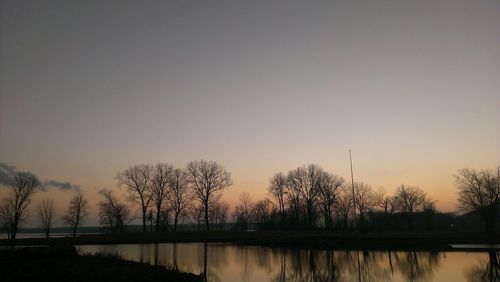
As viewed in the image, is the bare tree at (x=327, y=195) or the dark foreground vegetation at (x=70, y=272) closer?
the dark foreground vegetation at (x=70, y=272)

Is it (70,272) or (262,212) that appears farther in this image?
(262,212)

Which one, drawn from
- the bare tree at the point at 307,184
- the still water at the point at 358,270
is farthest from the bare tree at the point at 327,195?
the still water at the point at 358,270

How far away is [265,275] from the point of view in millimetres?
27641

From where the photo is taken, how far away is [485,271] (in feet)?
90.2

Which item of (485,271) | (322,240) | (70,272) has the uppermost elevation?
(70,272)

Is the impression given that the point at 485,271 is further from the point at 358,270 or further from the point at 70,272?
the point at 70,272

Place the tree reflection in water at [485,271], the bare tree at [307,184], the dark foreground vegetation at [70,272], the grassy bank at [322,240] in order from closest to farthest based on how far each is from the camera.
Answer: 1. the dark foreground vegetation at [70,272]
2. the tree reflection in water at [485,271]
3. the grassy bank at [322,240]
4. the bare tree at [307,184]

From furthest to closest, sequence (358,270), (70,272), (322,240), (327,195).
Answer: (327,195), (322,240), (358,270), (70,272)

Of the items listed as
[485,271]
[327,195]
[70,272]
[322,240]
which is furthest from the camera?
[327,195]

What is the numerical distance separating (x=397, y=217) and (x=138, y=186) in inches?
3288

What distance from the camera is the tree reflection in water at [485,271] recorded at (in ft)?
80.1

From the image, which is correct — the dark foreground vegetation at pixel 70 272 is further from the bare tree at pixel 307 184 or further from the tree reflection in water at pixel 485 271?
the bare tree at pixel 307 184

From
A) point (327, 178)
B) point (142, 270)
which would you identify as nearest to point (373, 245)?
point (142, 270)

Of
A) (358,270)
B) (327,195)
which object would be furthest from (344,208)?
(358,270)
